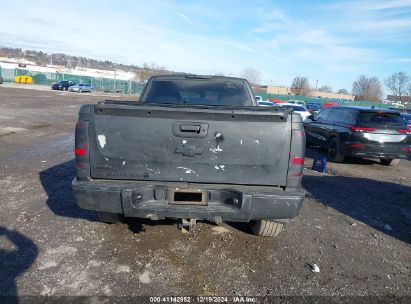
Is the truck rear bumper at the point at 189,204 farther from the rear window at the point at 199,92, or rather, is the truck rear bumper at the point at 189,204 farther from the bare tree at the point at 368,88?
the bare tree at the point at 368,88

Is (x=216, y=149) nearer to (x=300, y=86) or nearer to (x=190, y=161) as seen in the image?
(x=190, y=161)

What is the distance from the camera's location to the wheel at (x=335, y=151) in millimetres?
9375

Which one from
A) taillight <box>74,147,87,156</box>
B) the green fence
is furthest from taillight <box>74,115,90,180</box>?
the green fence

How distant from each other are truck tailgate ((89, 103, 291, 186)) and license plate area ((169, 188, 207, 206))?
0.39 ft

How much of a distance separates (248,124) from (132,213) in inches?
57.0

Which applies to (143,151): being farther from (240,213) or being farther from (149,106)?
(240,213)

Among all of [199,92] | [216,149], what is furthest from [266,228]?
[199,92]

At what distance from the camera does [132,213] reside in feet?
10.9

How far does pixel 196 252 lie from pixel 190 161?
46.0 inches

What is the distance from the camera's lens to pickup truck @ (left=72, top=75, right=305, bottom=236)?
3305 millimetres

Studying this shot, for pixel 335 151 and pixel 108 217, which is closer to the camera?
pixel 108 217

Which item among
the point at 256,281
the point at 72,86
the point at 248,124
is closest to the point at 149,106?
the point at 248,124

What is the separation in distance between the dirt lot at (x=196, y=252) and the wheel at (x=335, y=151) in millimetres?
3423

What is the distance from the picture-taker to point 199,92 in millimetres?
4969
